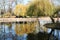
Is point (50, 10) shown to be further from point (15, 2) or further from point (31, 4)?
point (15, 2)

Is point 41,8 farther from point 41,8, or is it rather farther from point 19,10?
point 19,10

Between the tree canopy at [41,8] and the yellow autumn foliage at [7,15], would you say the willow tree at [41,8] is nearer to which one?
the tree canopy at [41,8]

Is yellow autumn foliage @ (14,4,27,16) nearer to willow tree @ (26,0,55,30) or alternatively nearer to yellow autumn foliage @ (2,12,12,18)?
yellow autumn foliage @ (2,12,12,18)

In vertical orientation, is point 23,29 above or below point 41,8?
below

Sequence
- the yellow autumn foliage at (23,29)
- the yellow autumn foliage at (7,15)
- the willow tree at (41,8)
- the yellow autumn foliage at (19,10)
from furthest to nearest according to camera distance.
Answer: the yellow autumn foliage at (7,15) < the yellow autumn foliage at (19,10) < the willow tree at (41,8) < the yellow autumn foliage at (23,29)

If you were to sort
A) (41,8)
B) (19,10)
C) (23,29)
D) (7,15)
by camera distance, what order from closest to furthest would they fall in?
(23,29)
(41,8)
(19,10)
(7,15)

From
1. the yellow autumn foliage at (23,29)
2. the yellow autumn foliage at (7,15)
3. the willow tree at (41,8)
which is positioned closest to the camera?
the yellow autumn foliage at (23,29)

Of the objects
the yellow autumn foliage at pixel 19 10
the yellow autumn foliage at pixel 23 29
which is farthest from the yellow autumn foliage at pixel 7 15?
the yellow autumn foliage at pixel 23 29

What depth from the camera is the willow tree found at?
11320 millimetres

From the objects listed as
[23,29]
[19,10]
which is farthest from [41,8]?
[19,10]

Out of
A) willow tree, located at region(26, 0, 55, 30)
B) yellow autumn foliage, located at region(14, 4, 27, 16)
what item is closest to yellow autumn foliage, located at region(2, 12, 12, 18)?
yellow autumn foliage, located at region(14, 4, 27, 16)

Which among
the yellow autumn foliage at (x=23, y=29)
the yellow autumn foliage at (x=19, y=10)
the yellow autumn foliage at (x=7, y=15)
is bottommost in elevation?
the yellow autumn foliage at (x=23, y=29)

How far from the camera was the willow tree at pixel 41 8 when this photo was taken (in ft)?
37.1

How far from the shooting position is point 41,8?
11.4 m
